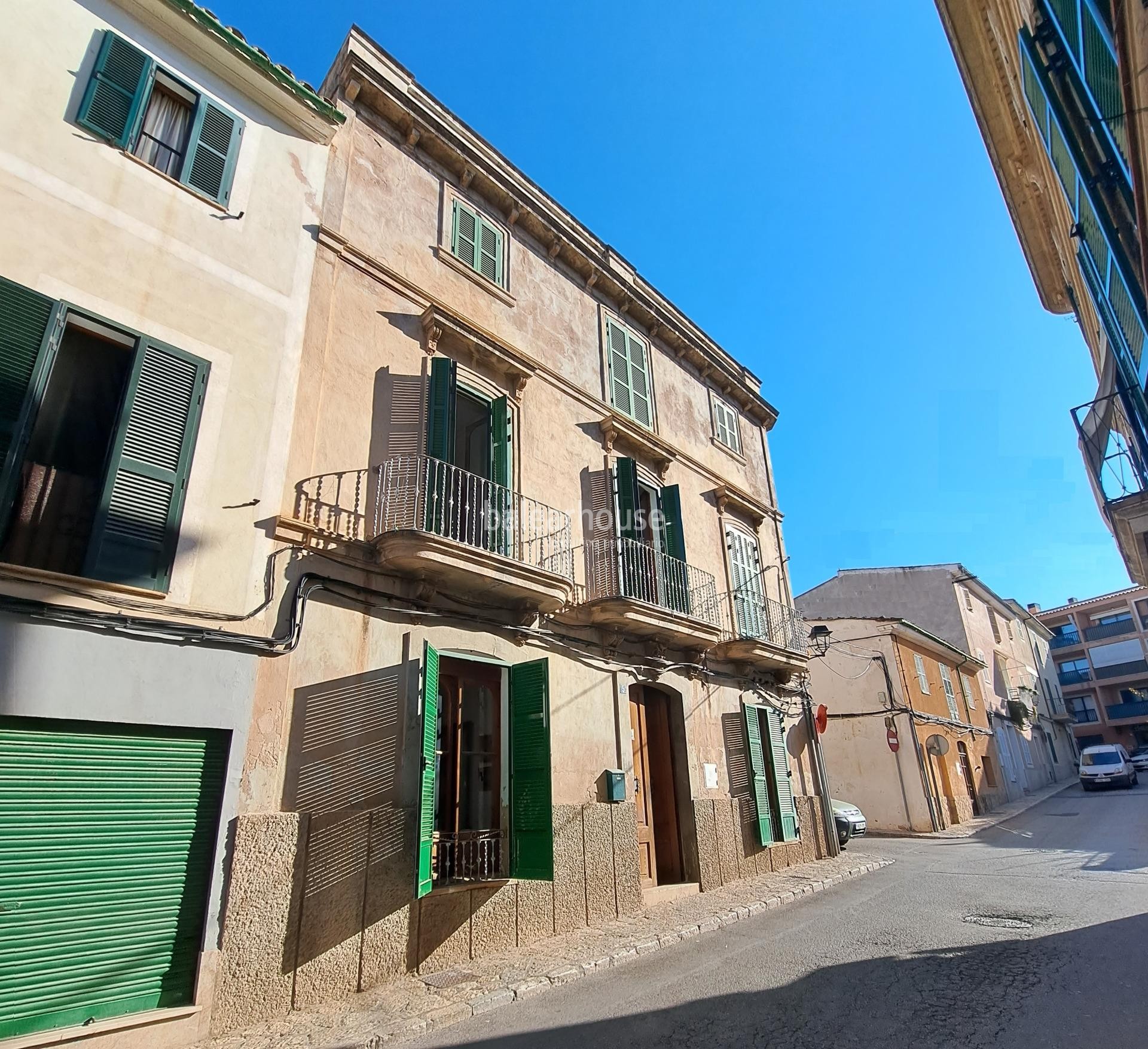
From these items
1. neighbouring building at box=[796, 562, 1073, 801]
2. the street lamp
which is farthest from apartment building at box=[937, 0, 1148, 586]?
neighbouring building at box=[796, 562, 1073, 801]

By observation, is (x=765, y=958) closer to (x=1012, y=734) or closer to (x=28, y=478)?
(x=28, y=478)

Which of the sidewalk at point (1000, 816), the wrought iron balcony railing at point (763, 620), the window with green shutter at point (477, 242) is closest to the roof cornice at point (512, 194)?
the window with green shutter at point (477, 242)

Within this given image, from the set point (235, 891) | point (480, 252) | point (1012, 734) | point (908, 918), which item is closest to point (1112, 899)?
point (908, 918)

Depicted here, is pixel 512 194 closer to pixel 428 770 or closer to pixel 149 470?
pixel 149 470

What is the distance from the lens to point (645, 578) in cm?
1064

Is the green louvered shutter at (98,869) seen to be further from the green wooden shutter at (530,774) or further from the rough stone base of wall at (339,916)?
the green wooden shutter at (530,774)

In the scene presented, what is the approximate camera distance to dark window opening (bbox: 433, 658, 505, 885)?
7.16 m

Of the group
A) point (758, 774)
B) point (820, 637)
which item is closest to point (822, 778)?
point (758, 774)

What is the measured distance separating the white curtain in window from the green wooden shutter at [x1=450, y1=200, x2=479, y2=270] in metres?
3.61

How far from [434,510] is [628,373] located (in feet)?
20.0

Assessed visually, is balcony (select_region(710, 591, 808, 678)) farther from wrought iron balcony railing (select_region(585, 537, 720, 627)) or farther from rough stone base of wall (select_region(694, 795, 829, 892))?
rough stone base of wall (select_region(694, 795, 829, 892))

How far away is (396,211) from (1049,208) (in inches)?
444

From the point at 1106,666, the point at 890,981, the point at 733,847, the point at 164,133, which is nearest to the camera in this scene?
the point at 890,981

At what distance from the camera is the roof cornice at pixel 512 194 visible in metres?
9.44
